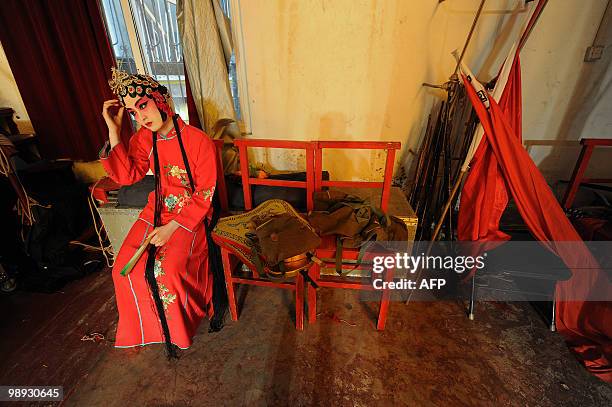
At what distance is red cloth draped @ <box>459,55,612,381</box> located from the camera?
155cm

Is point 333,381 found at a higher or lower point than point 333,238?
lower

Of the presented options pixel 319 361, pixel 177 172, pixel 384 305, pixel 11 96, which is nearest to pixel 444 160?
pixel 384 305

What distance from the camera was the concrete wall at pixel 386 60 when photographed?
1.98 metres

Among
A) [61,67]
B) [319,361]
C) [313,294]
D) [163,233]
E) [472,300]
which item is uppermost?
[61,67]

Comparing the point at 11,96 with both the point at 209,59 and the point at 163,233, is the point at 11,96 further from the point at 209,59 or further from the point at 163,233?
the point at 163,233

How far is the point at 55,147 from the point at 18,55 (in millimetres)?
767

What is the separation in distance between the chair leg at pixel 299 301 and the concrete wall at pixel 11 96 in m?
3.06

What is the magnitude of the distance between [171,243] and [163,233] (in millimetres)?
94

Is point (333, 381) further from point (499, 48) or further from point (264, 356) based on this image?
point (499, 48)

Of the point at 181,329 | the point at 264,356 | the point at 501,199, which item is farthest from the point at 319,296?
the point at 501,199

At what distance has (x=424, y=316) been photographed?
1.89m

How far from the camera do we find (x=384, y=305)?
1.69 m

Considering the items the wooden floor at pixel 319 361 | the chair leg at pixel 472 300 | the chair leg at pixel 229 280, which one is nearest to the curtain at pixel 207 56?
the chair leg at pixel 229 280

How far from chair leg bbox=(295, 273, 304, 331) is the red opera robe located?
64 centimetres
